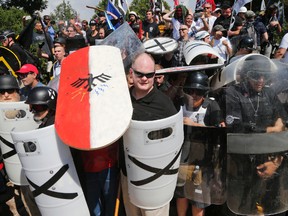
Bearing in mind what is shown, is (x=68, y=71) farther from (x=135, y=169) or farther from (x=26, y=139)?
(x=135, y=169)

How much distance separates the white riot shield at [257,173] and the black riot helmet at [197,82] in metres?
0.63

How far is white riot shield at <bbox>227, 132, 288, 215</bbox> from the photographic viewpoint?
2.55m

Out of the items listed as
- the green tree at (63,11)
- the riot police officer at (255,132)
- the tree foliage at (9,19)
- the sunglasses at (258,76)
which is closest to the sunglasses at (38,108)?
the riot police officer at (255,132)

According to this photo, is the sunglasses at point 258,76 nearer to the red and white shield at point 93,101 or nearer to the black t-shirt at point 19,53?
the red and white shield at point 93,101

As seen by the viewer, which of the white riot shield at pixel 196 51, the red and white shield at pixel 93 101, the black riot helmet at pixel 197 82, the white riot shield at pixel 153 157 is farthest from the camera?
the white riot shield at pixel 196 51

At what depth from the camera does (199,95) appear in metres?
3.04

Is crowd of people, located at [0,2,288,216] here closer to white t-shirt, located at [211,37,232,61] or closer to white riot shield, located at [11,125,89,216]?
white riot shield, located at [11,125,89,216]

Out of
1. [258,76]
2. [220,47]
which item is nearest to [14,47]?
[220,47]

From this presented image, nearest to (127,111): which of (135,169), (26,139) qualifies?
(135,169)

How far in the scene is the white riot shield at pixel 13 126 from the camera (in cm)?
303

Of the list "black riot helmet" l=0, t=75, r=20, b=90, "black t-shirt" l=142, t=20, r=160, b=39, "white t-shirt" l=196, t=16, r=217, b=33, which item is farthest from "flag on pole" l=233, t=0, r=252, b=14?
"black riot helmet" l=0, t=75, r=20, b=90

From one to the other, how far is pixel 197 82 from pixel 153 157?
0.97 metres

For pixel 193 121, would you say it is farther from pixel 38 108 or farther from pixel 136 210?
pixel 38 108

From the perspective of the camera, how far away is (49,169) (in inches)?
95.7
